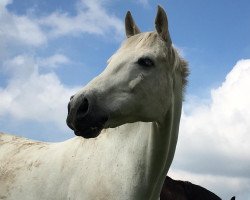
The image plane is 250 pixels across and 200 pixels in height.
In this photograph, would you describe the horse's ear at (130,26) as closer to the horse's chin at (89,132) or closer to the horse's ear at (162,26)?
the horse's ear at (162,26)

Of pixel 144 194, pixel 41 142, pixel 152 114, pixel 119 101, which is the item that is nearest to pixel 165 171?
pixel 144 194

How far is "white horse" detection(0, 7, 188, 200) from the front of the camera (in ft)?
14.4

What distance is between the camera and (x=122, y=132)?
16.6 ft

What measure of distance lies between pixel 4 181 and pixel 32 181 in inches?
18.9

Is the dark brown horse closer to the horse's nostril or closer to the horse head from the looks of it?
the horse head

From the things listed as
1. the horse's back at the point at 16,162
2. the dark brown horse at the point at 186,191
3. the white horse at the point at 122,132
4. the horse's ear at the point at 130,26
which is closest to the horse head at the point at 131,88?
the white horse at the point at 122,132

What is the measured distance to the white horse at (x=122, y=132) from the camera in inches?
172

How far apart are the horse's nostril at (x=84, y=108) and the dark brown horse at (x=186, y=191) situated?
8322 mm

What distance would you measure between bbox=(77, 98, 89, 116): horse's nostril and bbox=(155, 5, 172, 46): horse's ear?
1.40 meters

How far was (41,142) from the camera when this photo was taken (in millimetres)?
6199

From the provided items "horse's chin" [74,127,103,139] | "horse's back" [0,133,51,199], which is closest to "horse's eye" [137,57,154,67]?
"horse's chin" [74,127,103,139]

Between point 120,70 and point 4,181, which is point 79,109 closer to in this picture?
point 120,70

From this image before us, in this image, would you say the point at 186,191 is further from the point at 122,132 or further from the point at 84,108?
the point at 84,108

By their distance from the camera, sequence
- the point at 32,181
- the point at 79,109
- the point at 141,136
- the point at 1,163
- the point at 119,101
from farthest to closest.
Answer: the point at 1,163, the point at 32,181, the point at 141,136, the point at 119,101, the point at 79,109
